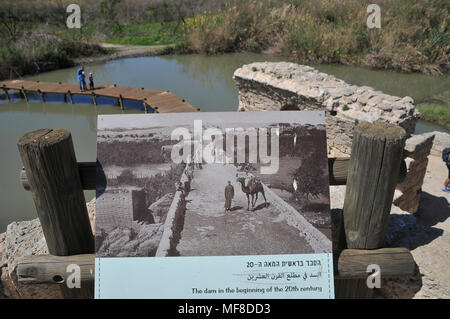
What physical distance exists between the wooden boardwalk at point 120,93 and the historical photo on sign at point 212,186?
8235 mm

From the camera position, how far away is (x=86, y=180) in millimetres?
2344

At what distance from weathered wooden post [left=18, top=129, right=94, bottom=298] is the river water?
4.95m

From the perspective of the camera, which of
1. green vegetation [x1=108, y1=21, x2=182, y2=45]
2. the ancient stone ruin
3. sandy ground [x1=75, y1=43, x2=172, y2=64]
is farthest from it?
green vegetation [x1=108, y1=21, x2=182, y2=45]

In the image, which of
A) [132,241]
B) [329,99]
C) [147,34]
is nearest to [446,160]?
[329,99]

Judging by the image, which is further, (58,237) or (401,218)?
(401,218)

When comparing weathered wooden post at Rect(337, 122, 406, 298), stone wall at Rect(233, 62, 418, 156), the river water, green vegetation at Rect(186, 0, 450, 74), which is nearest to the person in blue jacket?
the river water

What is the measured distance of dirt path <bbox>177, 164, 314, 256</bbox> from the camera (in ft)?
6.85

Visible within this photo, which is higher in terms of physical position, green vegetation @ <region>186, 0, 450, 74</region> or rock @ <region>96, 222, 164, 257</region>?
green vegetation @ <region>186, 0, 450, 74</region>

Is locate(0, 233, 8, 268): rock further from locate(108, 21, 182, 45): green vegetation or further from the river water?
locate(108, 21, 182, 45): green vegetation

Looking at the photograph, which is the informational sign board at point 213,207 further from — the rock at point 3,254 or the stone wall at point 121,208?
the rock at point 3,254
